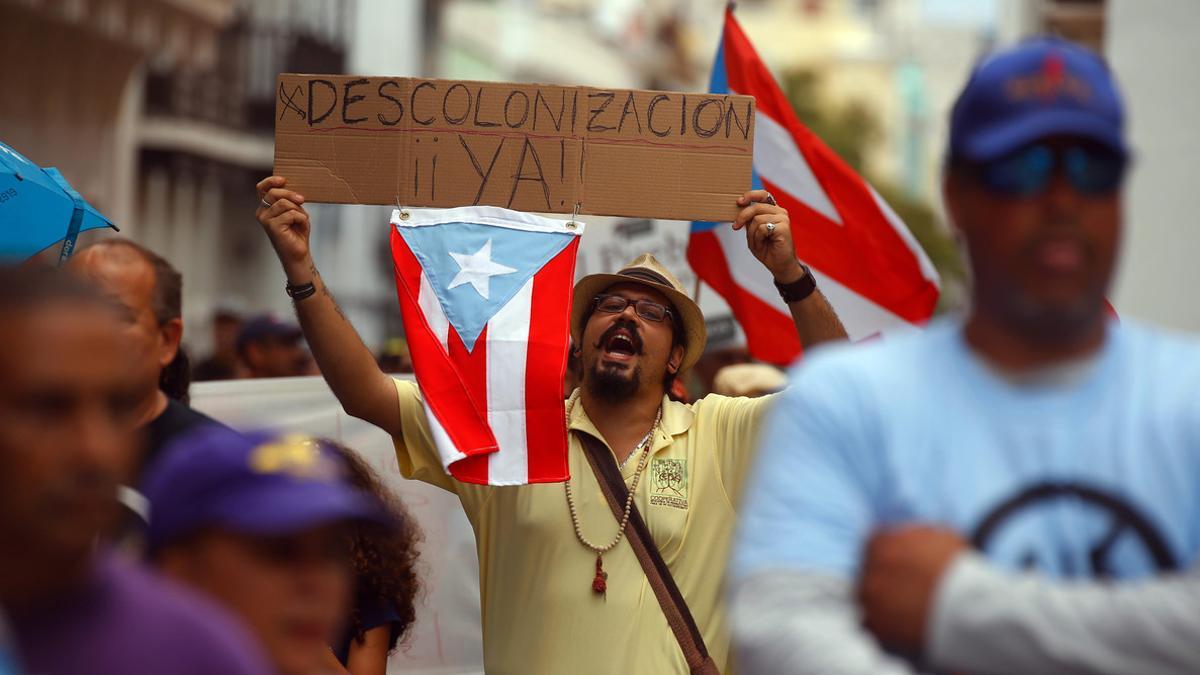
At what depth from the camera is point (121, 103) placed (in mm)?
19453

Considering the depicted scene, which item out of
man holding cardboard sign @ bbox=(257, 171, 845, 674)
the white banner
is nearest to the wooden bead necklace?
man holding cardboard sign @ bbox=(257, 171, 845, 674)

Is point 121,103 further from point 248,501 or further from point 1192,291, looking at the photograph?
point 248,501

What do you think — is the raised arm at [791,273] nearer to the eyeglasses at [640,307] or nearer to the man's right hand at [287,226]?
the eyeglasses at [640,307]

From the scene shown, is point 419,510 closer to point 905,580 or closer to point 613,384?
point 613,384

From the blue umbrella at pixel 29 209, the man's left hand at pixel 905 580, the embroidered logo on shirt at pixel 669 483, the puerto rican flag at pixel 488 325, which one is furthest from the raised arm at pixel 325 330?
the man's left hand at pixel 905 580

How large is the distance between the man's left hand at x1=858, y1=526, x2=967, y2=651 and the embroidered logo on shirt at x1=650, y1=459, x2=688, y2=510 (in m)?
2.17

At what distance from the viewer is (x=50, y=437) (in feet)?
5.91

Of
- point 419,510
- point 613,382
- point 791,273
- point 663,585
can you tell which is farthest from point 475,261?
point 419,510

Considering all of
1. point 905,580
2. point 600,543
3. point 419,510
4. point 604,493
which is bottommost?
point 419,510

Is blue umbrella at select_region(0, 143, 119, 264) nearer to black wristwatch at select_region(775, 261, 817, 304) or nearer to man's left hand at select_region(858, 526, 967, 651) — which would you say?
black wristwatch at select_region(775, 261, 817, 304)

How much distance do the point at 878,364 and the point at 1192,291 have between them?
11.5m

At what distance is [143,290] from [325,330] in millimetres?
427

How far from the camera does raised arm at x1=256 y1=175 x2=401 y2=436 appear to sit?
13.3ft

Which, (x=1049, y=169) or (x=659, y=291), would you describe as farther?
(x=659, y=291)
